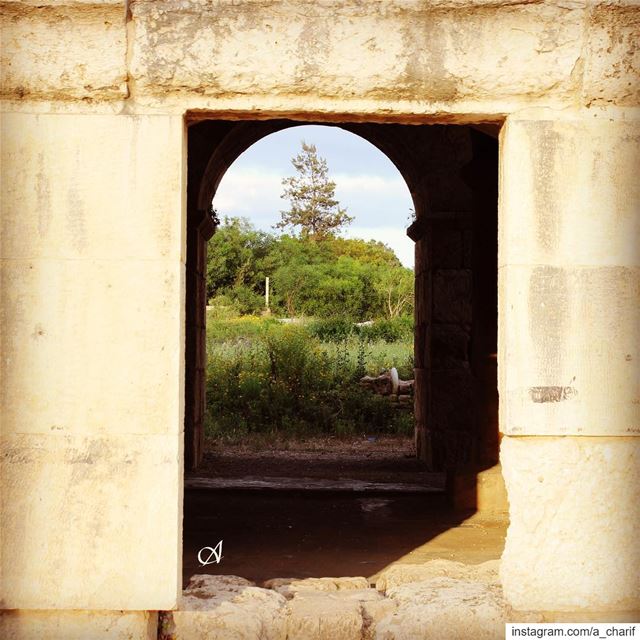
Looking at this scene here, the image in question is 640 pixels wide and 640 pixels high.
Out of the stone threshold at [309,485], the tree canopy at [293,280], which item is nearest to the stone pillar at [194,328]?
the stone threshold at [309,485]

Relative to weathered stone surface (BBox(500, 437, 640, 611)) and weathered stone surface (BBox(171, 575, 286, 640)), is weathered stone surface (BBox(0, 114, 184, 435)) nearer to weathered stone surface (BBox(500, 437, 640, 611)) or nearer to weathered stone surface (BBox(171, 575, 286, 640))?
weathered stone surface (BBox(171, 575, 286, 640))

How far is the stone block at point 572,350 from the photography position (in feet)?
10.0

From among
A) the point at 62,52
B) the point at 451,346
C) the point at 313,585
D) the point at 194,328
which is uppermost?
the point at 62,52

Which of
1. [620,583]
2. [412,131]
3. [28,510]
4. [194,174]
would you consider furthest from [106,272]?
[412,131]

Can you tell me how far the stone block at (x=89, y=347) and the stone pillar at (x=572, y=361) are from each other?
1.33 metres

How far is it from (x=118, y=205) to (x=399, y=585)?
→ 6.65 feet

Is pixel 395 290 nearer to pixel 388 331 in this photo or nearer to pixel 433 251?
pixel 388 331

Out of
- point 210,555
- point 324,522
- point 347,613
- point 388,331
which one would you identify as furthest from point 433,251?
point 388,331

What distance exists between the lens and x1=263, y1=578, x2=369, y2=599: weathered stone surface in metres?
3.57

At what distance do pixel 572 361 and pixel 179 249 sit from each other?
5.14 feet

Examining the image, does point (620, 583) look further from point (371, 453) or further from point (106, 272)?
point (371, 453)

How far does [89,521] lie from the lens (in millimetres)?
3004

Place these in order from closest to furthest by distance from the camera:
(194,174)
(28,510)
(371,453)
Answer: (28,510)
(194,174)
(371,453)

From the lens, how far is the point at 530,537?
3.06 metres
